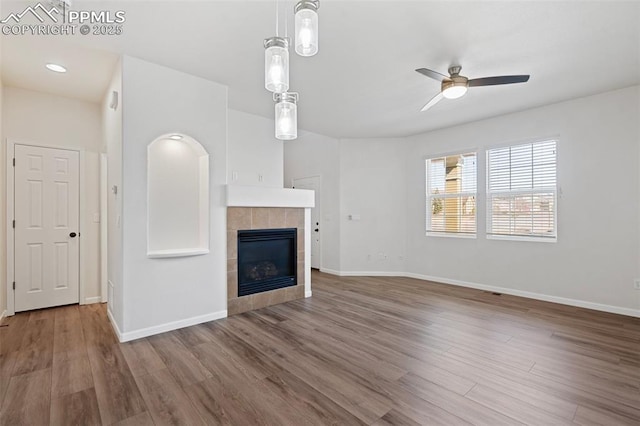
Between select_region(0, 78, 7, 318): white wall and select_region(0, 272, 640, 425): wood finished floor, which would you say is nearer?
select_region(0, 272, 640, 425): wood finished floor

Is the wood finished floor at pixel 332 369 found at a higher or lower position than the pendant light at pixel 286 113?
lower

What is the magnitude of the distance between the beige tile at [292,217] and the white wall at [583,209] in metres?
2.99

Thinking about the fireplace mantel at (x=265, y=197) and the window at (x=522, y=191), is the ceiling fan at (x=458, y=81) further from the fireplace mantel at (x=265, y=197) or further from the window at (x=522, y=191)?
the fireplace mantel at (x=265, y=197)

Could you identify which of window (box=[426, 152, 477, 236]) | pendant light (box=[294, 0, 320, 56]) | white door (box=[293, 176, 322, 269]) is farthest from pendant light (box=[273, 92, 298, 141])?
white door (box=[293, 176, 322, 269])

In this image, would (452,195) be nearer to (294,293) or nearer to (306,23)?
(294,293)

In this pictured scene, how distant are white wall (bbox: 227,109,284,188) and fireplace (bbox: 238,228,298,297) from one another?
90 centimetres

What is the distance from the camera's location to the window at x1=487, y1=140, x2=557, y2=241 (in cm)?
428

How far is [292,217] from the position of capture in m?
4.39

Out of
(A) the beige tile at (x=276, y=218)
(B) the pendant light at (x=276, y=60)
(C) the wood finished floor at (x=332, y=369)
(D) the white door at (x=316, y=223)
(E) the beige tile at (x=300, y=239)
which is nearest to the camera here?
(B) the pendant light at (x=276, y=60)

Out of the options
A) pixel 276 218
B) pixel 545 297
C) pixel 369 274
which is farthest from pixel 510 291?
pixel 276 218

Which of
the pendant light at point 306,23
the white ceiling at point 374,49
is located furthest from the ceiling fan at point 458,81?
the pendant light at point 306,23

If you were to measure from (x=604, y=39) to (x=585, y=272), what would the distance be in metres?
2.84

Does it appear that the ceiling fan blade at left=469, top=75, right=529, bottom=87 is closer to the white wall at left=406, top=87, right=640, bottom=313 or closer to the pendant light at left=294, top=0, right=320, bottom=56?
the white wall at left=406, top=87, right=640, bottom=313

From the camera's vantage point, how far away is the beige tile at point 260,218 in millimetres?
3904
